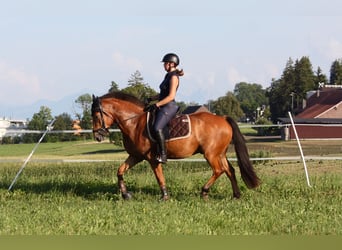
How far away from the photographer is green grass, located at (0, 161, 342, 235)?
623 centimetres

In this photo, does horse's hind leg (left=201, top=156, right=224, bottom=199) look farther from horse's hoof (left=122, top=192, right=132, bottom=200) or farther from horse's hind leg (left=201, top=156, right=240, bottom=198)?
horse's hoof (left=122, top=192, right=132, bottom=200)

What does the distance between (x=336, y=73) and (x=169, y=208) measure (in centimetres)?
11349

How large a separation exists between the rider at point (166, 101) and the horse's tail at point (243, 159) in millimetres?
1234

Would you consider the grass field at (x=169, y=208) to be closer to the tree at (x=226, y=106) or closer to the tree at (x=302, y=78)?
the tree at (x=226, y=106)

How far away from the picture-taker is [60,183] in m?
10.3

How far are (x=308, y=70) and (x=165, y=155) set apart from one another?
300 feet

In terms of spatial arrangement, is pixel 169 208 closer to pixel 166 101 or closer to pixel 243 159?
pixel 166 101

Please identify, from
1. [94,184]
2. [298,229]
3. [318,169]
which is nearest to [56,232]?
[298,229]

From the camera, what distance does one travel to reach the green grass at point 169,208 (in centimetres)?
623

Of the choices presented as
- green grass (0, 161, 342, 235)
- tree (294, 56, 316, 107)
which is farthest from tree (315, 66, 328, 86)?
green grass (0, 161, 342, 235)

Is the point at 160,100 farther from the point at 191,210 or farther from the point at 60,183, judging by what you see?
the point at 60,183

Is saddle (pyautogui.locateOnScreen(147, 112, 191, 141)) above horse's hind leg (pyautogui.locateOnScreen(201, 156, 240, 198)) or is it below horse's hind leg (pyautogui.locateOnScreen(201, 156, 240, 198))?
above

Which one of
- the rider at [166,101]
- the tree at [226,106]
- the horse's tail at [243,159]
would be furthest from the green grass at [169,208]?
the tree at [226,106]

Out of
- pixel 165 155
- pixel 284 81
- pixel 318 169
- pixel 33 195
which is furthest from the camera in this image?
pixel 284 81
